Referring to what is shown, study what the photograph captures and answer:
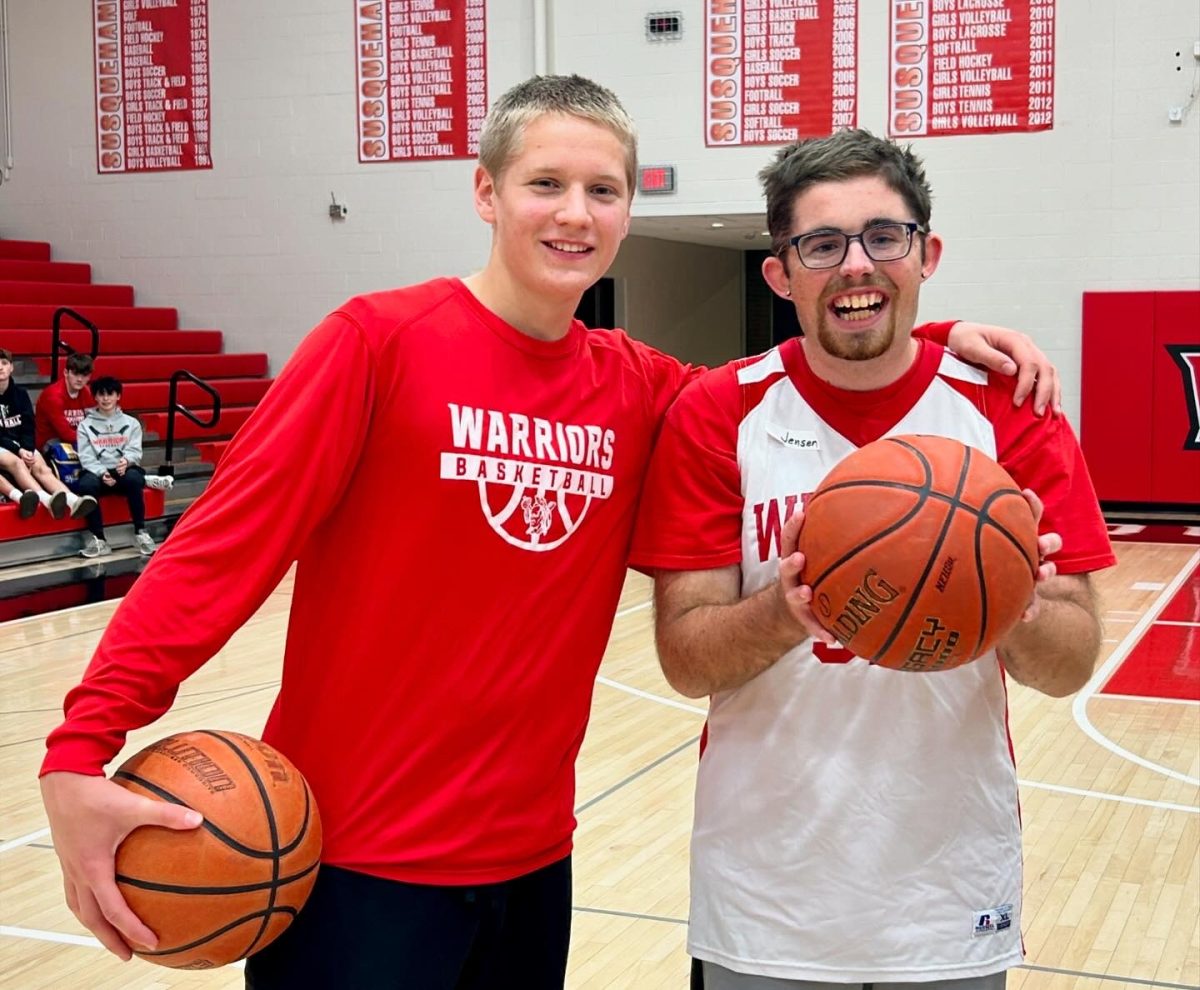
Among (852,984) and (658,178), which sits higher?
(658,178)

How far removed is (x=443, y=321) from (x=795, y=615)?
2.00 feet

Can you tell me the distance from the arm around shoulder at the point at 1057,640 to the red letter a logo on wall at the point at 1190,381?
10.3 m

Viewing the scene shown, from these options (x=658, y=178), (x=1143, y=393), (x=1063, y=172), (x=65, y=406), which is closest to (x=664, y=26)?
(x=658, y=178)

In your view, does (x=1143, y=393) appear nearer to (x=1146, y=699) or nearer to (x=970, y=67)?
(x=970, y=67)

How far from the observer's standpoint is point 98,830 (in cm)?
166

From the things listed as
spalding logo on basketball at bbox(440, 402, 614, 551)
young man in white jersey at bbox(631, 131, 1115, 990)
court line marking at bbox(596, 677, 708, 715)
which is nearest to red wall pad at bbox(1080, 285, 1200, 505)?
court line marking at bbox(596, 677, 708, 715)

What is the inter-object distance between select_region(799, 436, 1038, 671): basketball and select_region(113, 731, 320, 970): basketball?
0.69 m

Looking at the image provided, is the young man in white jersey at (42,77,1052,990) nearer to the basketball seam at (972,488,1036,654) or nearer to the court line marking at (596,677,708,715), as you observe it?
the basketball seam at (972,488,1036,654)

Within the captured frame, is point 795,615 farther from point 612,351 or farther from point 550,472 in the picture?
A: point 612,351

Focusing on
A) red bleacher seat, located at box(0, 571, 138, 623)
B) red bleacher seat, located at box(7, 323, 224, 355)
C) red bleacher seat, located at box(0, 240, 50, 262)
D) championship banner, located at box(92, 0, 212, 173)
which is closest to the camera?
red bleacher seat, located at box(0, 571, 138, 623)

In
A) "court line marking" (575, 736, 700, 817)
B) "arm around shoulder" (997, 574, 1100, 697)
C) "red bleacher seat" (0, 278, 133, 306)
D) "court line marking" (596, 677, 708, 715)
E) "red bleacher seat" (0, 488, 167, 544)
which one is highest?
"red bleacher seat" (0, 278, 133, 306)

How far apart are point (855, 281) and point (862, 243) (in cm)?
6

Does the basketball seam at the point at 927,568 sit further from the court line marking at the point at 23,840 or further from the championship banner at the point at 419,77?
the championship banner at the point at 419,77

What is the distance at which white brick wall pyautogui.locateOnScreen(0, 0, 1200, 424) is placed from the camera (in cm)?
1141
